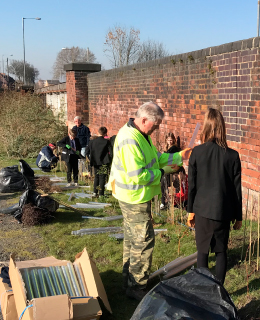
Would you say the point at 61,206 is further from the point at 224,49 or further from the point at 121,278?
the point at 224,49

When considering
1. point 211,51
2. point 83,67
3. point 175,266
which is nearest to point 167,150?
point 211,51

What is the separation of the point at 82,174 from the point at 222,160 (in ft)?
22.6

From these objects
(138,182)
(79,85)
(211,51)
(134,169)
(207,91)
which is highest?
(211,51)

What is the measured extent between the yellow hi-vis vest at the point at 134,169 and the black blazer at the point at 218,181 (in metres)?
0.45

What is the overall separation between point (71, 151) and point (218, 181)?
6300mm

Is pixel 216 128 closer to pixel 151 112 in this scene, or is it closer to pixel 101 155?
pixel 151 112

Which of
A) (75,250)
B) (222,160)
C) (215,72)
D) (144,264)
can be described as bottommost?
(75,250)

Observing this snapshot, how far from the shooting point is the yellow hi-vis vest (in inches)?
138

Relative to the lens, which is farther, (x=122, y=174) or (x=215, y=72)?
(x=215, y=72)

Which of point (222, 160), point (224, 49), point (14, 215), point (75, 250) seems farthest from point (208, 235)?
point (14, 215)

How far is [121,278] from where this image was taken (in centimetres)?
433

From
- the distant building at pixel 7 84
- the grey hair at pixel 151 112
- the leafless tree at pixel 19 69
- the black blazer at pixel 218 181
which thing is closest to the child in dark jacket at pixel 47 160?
the grey hair at pixel 151 112

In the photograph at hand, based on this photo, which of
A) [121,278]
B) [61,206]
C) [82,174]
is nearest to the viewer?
[121,278]

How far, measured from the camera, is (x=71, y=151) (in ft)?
30.0
